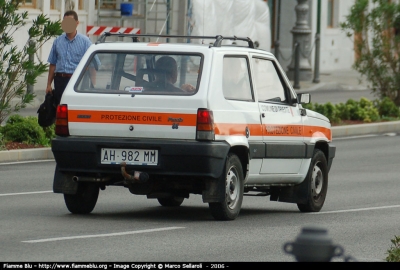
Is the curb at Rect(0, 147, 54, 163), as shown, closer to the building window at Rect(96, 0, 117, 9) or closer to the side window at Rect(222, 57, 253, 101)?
the side window at Rect(222, 57, 253, 101)

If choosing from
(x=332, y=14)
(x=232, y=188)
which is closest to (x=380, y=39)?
(x=232, y=188)

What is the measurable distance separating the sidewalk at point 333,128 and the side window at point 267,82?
18.9 feet

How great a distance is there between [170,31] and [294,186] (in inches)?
914

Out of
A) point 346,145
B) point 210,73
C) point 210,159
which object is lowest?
point 346,145

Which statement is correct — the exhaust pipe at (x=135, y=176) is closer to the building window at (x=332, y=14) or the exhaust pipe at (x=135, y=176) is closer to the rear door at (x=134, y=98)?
the rear door at (x=134, y=98)

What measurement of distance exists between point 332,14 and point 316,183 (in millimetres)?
32685

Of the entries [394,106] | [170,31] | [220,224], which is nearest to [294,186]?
[220,224]

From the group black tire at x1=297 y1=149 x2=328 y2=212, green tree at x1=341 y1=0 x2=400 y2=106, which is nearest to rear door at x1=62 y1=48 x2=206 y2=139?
black tire at x1=297 y1=149 x2=328 y2=212

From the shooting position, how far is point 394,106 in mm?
25438

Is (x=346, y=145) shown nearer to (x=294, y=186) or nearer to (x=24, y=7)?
(x=294, y=186)

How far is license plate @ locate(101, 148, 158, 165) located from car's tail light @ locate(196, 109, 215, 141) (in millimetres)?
428

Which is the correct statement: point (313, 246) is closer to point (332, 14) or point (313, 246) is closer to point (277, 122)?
point (277, 122)

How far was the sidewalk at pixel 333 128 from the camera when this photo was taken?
1700 centimetres

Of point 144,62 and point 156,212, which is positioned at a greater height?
point 144,62
